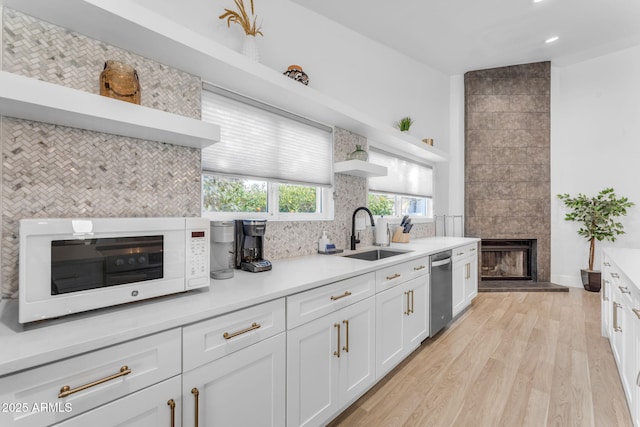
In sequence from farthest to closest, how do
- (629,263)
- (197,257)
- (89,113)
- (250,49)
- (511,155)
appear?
1. (511,155)
2. (629,263)
3. (250,49)
4. (197,257)
5. (89,113)

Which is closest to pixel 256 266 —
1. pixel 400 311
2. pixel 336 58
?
pixel 400 311

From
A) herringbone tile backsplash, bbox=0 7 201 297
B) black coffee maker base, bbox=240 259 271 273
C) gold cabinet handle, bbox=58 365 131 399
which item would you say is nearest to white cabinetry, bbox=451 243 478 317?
black coffee maker base, bbox=240 259 271 273

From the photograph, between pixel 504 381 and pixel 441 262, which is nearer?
pixel 504 381

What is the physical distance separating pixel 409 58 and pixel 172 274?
3993mm

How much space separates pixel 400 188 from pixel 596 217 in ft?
9.55

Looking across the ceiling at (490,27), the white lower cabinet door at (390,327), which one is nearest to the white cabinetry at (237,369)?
the white lower cabinet door at (390,327)

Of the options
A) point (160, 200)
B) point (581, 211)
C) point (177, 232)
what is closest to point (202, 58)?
point (160, 200)

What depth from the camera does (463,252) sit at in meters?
3.42

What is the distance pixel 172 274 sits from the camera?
122 centimetres

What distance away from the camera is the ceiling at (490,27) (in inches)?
117

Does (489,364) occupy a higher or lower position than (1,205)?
lower

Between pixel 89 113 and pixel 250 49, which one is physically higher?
pixel 250 49

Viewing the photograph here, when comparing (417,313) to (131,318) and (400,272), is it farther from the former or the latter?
(131,318)

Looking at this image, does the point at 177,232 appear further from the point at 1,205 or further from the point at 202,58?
the point at 202,58
